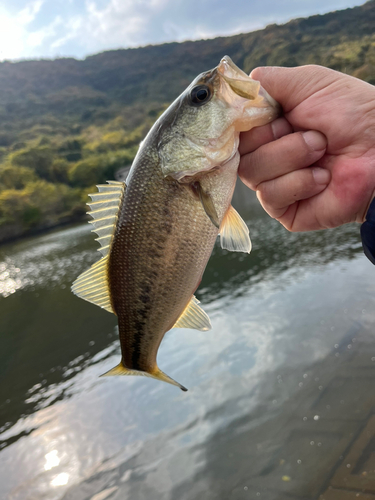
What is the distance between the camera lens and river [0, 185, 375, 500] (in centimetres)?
619

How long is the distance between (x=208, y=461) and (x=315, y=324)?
565cm

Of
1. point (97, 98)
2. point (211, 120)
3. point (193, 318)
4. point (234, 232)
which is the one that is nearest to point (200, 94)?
point (211, 120)

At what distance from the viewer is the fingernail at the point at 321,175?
2250 millimetres

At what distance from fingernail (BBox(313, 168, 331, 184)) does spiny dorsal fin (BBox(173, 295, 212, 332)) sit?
1207 mm

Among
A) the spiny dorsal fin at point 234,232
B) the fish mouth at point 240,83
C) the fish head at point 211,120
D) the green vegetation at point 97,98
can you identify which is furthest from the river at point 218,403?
the green vegetation at point 97,98

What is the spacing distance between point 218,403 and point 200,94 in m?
7.71

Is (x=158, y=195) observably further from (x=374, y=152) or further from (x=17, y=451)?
(x=17, y=451)

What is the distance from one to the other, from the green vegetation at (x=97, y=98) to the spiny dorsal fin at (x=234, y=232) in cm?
6309

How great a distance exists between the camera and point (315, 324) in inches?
411

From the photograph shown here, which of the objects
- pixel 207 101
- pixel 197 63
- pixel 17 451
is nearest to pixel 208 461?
pixel 17 451

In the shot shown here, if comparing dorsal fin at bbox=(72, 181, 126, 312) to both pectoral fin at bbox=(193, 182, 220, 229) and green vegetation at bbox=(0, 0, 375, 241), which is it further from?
green vegetation at bbox=(0, 0, 375, 241)

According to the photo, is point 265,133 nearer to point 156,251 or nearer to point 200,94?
point 200,94

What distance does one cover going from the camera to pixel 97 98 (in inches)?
5512

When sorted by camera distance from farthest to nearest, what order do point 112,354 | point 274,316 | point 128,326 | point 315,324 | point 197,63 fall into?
point 197,63
point 112,354
point 274,316
point 315,324
point 128,326
